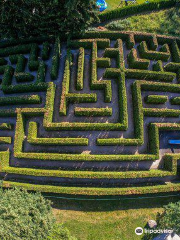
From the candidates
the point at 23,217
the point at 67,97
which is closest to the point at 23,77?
the point at 67,97

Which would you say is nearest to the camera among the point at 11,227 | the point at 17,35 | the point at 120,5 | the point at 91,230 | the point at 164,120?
the point at 11,227

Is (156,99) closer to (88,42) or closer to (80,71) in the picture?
(80,71)

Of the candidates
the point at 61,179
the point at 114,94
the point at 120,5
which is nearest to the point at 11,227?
the point at 61,179

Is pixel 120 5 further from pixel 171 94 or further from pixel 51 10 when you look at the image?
pixel 171 94

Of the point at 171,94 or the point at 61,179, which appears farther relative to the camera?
the point at 171,94

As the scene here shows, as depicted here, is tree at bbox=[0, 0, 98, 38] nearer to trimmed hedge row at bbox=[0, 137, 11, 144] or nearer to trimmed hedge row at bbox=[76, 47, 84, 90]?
trimmed hedge row at bbox=[76, 47, 84, 90]
